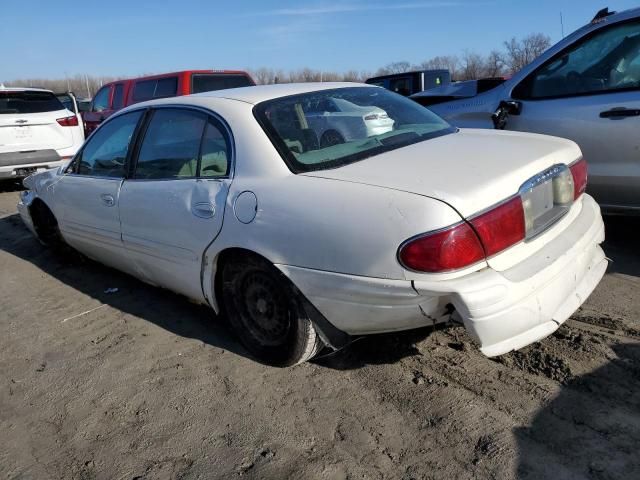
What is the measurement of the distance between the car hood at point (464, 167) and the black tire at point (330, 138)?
29cm

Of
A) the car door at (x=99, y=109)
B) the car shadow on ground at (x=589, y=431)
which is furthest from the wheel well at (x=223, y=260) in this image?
the car door at (x=99, y=109)

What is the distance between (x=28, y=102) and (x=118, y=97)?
309 centimetres

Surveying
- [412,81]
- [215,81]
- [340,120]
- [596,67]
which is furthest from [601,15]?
[412,81]

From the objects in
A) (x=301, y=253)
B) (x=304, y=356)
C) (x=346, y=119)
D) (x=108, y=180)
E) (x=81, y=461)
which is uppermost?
(x=346, y=119)

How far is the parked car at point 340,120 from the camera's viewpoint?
3084 millimetres

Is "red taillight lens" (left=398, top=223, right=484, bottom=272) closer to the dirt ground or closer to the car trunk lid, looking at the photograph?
the car trunk lid

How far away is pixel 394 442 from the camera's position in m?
2.39

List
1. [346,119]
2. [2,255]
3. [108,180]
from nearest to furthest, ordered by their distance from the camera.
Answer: [346,119], [108,180], [2,255]

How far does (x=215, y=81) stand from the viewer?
10.4 m

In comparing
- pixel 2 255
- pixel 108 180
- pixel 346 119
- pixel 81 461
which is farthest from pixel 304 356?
pixel 2 255

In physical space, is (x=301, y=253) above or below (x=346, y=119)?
below

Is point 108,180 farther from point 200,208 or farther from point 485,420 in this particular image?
point 485,420

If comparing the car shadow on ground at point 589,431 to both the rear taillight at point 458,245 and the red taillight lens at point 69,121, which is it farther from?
the red taillight lens at point 69,121

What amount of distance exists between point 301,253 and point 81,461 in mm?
1318
